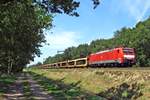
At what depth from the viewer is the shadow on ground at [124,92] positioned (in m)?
30.0

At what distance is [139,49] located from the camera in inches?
5000

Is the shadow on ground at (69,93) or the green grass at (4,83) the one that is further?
the green grass at (4,83)

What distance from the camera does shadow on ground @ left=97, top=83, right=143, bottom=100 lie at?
1182 inches

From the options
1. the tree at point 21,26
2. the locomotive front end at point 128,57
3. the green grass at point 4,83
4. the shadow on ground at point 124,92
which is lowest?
the shadow on ground at point 124,92

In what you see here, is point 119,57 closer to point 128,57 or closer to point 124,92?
point 128,57

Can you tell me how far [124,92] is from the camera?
3219 cm

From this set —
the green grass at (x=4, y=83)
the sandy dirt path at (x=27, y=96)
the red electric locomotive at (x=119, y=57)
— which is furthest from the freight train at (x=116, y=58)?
the sandy dirt path at (x=27, y=96)

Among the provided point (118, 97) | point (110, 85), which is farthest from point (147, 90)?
point (110, 85)

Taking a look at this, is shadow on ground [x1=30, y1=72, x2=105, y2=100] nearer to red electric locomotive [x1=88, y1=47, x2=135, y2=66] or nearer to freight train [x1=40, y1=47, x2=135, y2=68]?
red electric locomotive [x1=88, y1=47, x2=135, y2=66]

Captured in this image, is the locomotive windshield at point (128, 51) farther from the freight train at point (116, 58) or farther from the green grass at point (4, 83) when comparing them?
the green grass at point (4, 83)

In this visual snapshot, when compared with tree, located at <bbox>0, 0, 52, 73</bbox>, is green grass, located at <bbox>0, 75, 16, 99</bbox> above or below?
below

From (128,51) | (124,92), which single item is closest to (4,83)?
(128,51)

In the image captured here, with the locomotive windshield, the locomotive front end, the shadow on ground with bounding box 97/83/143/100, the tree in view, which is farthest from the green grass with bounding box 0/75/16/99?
the locomotive windshield

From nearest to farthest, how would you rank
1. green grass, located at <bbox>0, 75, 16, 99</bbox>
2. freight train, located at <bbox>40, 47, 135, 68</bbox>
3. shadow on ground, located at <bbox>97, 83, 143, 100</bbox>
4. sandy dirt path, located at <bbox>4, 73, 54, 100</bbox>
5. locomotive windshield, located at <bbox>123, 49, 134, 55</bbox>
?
shadow on ground, located at <bbox>97, 83, 143, 100</bbox>
sandy dirt path, located at <bbox>4, 73, 54, 100</bbox>
green grass, located at <bbox>0, 75, 16, 99</bbox>
freight train, located at <bbox>40, 47, 135, 68</bbox>
locomotive windshield, located at <bbox>123, 49, 134, 55</bbox>
